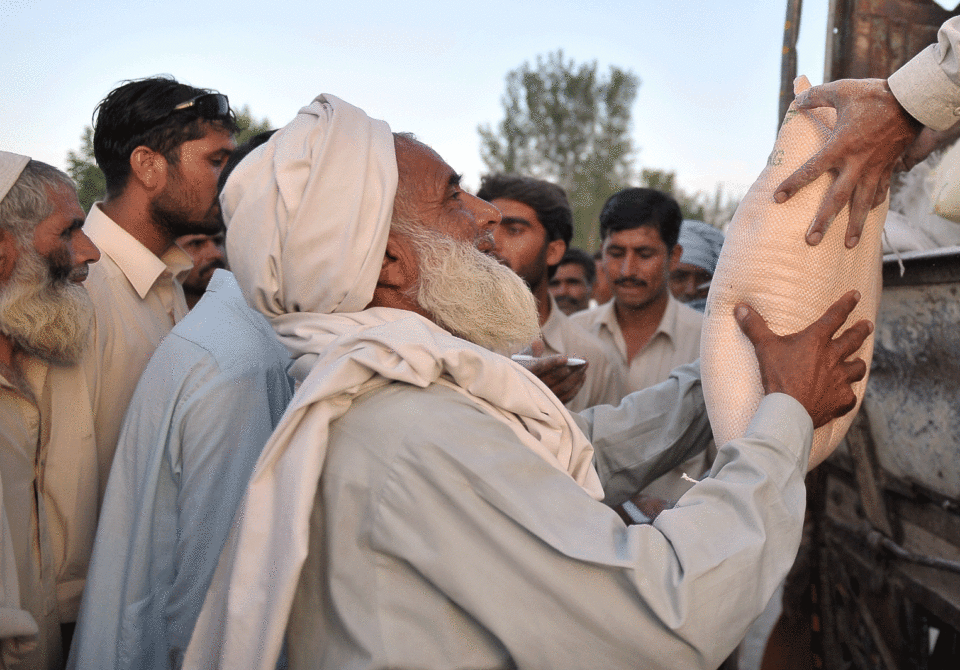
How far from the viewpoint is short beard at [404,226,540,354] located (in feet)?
5.93

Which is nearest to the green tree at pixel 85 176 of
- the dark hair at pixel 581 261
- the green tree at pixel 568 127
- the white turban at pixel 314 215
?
the dark hair at pixel 581 261

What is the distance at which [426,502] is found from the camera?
1321 millimetres

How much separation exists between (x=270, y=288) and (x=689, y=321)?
2.73 meters

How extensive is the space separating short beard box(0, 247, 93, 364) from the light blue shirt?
31 centimetres

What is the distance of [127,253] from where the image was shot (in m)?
2.69

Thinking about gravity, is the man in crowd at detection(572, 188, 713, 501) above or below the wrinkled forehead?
below

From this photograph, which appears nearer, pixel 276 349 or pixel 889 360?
pixel 276 349

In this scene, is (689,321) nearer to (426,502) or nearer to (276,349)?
(276,349)

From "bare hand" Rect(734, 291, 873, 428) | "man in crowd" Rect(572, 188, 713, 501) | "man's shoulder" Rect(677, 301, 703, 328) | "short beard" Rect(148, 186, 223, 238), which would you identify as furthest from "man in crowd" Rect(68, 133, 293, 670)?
"man's shoulder" Rect(677, 301, 703, 328)

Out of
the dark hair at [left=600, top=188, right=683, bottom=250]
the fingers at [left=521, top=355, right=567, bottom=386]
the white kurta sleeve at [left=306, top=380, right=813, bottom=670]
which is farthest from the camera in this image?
the dark hair at [left=600, top=188, right=683, bottom=250]

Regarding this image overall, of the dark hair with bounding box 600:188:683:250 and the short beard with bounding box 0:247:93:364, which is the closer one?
the short beard with bounding box 0:247:93:364

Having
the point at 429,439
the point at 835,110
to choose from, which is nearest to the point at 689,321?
the point at 835,110

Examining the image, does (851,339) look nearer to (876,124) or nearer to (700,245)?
(876,124)

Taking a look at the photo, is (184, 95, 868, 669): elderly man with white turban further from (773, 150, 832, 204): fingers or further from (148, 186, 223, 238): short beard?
(148, 186, 223, 238): short beard
